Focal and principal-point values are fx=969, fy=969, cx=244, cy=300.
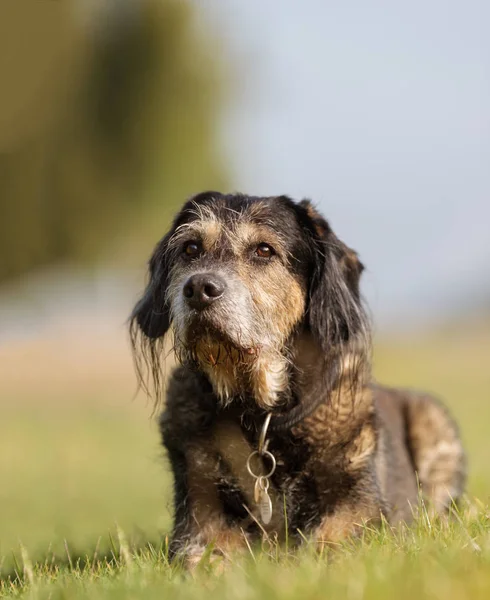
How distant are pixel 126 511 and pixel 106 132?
21896 millimetres

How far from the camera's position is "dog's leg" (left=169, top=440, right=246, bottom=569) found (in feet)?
16.9

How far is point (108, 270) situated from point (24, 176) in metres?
4.09

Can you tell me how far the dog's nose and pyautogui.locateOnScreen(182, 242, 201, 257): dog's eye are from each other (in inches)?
22.0

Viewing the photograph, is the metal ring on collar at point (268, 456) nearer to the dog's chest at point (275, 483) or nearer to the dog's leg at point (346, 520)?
the dog's chest at point (275, 483)

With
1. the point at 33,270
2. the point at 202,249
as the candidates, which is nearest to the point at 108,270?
the point at 33,270

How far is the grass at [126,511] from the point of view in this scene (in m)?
3.29

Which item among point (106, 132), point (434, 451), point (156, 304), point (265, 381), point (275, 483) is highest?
point (106, 132)

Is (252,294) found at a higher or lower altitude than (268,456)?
higher

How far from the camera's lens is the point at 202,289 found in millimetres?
4984

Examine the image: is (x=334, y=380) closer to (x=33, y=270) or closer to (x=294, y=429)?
(x=294, y=429)

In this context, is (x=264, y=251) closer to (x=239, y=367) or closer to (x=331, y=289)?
(x=331, y=289)

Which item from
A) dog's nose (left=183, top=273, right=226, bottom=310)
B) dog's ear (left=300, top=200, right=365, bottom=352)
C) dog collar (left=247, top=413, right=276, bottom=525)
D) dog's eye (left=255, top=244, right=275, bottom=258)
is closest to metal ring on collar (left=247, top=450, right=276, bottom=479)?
dog collar (left=247, top=413, right=276, bottom=525)

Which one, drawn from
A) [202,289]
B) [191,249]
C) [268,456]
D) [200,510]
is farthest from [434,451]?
[202,289]

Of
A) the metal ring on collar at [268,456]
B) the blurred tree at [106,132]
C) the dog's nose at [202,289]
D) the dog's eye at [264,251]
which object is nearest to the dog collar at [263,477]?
the metal ring on collar at [268,456]
